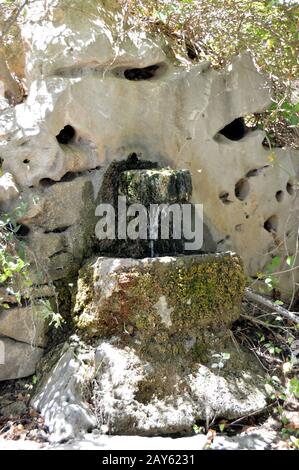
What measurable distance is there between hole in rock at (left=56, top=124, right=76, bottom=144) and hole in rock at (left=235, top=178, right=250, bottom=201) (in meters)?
1.93

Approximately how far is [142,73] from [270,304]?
104 inches

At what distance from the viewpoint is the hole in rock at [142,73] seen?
17.8 feet

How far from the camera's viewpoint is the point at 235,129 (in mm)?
6133

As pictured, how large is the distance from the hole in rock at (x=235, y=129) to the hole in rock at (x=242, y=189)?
531mm

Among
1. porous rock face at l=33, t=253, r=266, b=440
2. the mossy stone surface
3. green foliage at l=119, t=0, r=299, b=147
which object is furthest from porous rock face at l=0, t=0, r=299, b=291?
porous rock face at l=33, t=253, r=266, b=440

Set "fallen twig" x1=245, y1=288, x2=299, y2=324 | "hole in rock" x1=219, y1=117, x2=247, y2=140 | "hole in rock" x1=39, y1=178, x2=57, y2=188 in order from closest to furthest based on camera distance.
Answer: "fallen twig" x1=245, y1=288, x2=299, y2=324 → "hole in rock" x1=39, y1=178, x2=57, y2=188 → "hole in rock" x1=219, y1=117, x2=247, y2=140

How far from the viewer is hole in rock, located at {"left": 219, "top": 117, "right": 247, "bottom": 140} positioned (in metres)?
6.07

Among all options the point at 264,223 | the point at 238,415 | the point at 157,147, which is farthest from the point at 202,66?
the point at 238,415

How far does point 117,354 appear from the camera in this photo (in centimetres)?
416

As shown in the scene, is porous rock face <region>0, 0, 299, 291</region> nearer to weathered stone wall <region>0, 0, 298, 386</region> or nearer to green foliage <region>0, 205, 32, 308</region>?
weathered stone wall <region>0, 0, 298, 386</region>

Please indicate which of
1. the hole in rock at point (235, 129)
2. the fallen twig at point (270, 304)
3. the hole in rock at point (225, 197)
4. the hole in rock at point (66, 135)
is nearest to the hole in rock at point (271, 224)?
the hole in rock at point (225, 197)

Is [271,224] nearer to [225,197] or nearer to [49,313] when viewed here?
[225,197]

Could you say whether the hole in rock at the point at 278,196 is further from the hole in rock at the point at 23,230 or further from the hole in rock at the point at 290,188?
the hole in rock at the point at 23,230

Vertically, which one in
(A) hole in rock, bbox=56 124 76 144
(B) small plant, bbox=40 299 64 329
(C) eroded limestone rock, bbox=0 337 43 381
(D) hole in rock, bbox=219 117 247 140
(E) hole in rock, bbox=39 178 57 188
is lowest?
(C) eroded limestone rock, bbox=0 337 43 381
